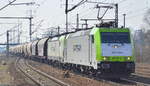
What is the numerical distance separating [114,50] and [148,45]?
53024mm

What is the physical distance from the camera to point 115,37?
22.3 metres

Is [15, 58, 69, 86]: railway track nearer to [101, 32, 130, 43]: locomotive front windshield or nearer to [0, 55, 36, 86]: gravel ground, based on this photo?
[0, 55, 36, 86]: gravel ground

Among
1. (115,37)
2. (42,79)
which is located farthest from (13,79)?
(115,37)

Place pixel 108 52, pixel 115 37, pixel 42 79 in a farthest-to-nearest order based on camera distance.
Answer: pixel 42 79 < pixel 115 37 < pixel 108 52

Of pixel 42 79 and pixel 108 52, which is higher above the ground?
pixel 108 52

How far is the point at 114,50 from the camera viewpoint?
21.9 metres

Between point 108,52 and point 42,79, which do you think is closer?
point 108,52

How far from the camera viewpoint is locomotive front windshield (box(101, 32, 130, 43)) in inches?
874

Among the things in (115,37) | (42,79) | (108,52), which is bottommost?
(42,79)

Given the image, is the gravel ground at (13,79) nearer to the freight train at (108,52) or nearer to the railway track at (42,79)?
the railway track at (42,79)

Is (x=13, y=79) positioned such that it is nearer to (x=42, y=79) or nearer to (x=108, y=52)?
(x=42, y=79)

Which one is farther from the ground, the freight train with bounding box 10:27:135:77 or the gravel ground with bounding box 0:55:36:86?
the freight train with bounding box 10:27:135:77

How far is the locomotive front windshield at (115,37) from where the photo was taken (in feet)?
72.8

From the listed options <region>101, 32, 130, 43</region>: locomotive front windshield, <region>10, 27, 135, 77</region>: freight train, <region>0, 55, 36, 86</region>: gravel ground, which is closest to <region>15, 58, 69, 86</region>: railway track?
<region>0, 55, 36, 86</region>: gravel ground
